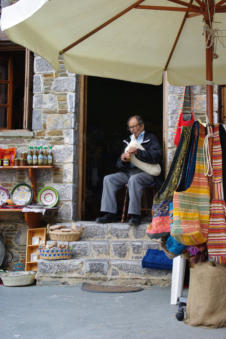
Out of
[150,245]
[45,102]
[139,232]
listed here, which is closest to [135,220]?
[139,232]

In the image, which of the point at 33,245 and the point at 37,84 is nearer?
the point at 33,245

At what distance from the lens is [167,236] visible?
2.84 m

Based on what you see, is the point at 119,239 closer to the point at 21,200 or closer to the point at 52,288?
the point at 52,288

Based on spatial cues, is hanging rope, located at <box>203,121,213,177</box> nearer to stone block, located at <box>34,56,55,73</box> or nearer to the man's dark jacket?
the man's dark jacket

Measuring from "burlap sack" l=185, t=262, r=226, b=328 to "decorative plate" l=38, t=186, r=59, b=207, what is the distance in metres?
2.84

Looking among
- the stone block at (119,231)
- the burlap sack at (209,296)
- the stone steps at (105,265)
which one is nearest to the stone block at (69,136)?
the stone block at (119,231)

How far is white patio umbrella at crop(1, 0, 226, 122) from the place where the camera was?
280cm

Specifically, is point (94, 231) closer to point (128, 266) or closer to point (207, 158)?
point (128, 266)

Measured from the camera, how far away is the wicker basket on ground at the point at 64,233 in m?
4.67

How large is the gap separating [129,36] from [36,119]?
2.44 meters

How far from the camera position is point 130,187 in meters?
4.93

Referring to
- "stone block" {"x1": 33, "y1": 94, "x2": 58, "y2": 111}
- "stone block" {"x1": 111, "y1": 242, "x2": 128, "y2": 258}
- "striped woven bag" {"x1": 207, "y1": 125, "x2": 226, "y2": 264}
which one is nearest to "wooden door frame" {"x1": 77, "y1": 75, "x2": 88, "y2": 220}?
"stone block" {"x1": 33, "y1": 94, "x2": 58, "y2": 111}

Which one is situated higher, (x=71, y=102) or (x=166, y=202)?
(x=71, y=102)

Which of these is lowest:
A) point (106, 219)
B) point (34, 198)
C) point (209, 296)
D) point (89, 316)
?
point (89, 316)
